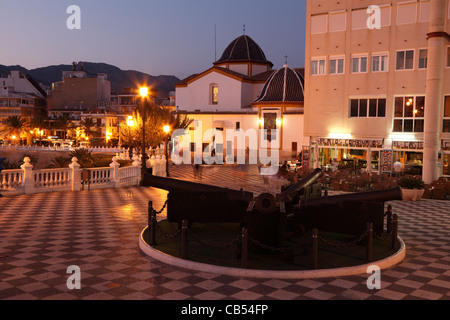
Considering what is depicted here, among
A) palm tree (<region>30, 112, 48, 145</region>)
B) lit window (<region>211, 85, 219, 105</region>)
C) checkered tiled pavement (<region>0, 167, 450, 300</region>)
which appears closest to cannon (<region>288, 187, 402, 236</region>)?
checkered tiled pavement (<region>0, 167, 450, 300</region>)

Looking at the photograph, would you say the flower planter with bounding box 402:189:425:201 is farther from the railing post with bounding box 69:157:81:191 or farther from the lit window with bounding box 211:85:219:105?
the lit window with bounding box 211:85:219:105

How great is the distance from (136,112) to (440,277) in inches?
1378

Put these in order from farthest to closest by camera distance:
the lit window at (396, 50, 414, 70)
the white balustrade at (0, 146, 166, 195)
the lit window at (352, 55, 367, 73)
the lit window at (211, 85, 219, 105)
Result: the lit window at (211, 85, 219, 105) → the lit window at (352, 55, 367, 73) → the lit window at (396, 50, 414, 70) → the white balustrade at (0, 146, 166, 195)

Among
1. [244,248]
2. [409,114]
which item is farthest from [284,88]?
[244,248]

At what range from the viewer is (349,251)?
1000 centimetres

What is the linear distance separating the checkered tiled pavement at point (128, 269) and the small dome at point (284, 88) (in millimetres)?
33628

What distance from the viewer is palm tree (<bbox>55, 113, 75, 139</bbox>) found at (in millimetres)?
79856

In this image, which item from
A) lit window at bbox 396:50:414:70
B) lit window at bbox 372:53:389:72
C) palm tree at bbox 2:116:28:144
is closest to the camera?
lit window at bbox 396:50:414:70

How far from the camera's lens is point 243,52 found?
61.0 meters

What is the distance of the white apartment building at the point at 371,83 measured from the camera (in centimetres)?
2847

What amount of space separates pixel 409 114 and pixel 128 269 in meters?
25.5

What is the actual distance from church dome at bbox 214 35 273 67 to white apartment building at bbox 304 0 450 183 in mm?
28266
